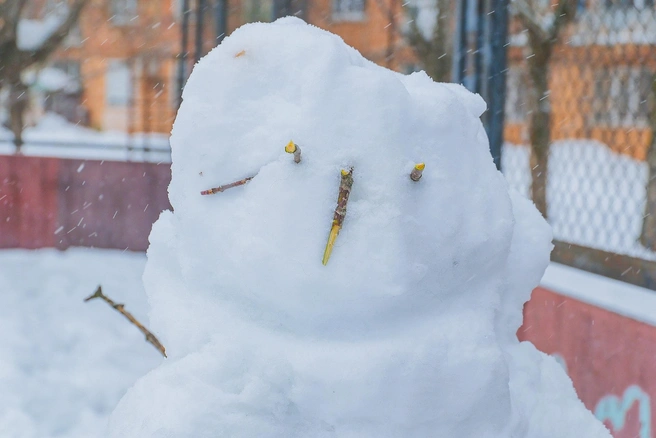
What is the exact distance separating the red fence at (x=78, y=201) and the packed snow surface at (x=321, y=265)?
5.92 meters

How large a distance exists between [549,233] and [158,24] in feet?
57.2

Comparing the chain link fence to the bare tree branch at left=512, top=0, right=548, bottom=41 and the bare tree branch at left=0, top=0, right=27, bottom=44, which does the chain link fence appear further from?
the bare tree branch at left=0, top=0, right=27, bottom=44

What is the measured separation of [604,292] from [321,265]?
242 centimetres

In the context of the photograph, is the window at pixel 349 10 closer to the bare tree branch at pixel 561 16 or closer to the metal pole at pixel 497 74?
the bare tree branch at pixel 561 16

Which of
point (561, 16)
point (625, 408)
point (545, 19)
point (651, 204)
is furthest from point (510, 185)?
point (545, 19)

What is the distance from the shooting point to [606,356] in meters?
3.35

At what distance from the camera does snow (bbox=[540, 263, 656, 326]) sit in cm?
321

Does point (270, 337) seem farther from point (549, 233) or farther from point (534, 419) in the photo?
point (549, 233)

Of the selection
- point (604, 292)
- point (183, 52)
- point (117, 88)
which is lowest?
point (117, 88)

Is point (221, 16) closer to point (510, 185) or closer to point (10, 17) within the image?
point (10, 17)

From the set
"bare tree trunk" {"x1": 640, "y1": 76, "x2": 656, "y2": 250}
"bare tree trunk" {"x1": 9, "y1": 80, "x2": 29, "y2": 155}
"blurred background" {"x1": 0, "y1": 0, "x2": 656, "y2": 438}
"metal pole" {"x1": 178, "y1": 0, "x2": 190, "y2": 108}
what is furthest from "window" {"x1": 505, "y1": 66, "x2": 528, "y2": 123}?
"bare tree trunk" {"x1": 9, "y1": 80, "x2": 29, "y2": 155}

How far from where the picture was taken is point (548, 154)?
16.2 ft

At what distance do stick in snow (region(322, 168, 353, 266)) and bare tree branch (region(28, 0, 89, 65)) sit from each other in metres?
7.57

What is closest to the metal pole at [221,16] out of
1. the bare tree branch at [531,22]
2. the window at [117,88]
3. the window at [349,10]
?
the bare tree branch at [531,22]
